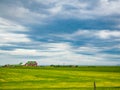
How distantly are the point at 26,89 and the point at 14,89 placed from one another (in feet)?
7.38

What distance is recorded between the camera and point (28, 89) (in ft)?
145

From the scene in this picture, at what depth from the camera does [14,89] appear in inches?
1761

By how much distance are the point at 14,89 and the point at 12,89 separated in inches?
14.2

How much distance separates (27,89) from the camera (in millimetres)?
44219

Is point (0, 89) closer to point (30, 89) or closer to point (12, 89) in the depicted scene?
point (12, 89)

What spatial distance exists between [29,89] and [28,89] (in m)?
0.18

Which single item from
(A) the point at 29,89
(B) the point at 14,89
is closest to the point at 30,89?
(A) the point at 29,89

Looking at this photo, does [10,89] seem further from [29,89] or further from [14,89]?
[29,89]

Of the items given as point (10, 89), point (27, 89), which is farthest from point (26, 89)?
point (10, 89)

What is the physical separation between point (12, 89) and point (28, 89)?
2958mm

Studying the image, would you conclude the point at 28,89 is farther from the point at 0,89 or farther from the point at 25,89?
the point at 0,89

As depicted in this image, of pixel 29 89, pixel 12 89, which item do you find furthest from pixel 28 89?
pixel 12 89

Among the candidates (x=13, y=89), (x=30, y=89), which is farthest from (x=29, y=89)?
(x=13, y=89)

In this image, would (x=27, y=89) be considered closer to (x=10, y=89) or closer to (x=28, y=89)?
(x=28, y=89)
